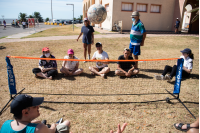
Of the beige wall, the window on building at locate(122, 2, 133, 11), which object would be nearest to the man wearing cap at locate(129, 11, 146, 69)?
the beige wall

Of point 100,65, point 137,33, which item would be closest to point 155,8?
point 137,33

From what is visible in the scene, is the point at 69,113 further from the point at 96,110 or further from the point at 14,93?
the point at 14,93

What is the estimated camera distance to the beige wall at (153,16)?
19234 mm

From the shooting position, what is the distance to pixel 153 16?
2042cm

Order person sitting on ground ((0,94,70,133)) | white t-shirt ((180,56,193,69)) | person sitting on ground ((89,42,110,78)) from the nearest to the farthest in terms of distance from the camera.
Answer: person sitting on ground ((0,94,70,133)), white t-shirt ((180,56,193,69)), person sitting on ground ((89,42,110,78))

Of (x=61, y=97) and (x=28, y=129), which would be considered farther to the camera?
(x=61, y=97)

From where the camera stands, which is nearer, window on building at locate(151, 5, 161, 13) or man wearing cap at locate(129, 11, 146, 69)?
man wearing cap at locate(129, 11, 146, 69)

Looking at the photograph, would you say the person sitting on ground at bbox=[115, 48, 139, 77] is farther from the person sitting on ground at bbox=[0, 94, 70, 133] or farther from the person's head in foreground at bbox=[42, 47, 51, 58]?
the person sitting on ground at bbox=[0, 94, 70, 133]

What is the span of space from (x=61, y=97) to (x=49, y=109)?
60cm

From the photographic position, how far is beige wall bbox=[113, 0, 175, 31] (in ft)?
63.1

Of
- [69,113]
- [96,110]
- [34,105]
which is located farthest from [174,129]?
[34,105]

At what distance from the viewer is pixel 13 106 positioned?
175 cm

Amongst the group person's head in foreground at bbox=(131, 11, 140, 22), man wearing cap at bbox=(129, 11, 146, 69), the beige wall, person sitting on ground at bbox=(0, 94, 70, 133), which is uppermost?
the beige wall

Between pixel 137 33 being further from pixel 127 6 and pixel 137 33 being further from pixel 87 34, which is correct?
pixel 127 6
